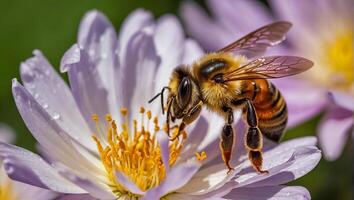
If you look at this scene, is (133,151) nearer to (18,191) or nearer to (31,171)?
(18,191)

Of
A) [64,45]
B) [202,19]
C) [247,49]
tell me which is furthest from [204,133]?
[64,45]

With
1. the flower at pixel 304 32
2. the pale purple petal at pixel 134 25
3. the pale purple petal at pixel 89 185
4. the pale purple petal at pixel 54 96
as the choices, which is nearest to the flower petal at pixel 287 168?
the pale purple petal at pixel 89 185

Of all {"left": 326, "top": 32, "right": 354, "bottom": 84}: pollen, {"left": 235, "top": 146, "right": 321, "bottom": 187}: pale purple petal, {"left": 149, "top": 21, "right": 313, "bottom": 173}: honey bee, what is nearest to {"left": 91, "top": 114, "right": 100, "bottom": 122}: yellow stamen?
{"left": 149, "top": 21, "right": 313, "bottom": 173}: honey bee

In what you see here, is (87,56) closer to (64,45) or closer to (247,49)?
(247,49)

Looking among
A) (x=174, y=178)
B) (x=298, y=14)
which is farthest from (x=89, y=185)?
(x=298, y=14)

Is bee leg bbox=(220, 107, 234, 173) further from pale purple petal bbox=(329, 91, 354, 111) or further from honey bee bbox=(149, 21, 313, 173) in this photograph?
pale purple petal bbox=(329, 91, 354, 111)

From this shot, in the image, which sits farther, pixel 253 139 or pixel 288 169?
pixel 253 139
